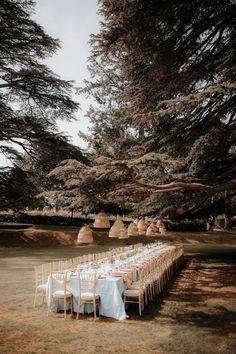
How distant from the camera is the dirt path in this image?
4.92 m

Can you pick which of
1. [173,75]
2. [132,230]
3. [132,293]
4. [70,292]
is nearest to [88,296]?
[70,292]

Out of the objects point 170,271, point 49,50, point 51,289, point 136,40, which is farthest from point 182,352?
point 49,50

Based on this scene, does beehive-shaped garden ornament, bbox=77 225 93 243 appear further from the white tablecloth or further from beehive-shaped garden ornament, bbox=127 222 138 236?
beehive-shaped garden ornament, bbox=127 222 138 236

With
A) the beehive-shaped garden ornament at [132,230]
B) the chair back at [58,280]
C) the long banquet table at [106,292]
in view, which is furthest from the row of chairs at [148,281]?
the chair back at [58,280]

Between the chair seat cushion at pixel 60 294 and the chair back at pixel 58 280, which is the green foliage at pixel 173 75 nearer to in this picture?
the chair back at pixel 58 280

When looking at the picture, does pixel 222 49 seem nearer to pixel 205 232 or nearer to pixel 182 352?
pixel 182 352

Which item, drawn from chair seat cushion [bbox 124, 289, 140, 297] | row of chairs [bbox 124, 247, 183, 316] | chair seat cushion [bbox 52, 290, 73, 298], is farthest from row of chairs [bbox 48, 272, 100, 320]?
row of chairs [bbox 124, 247, 183, 316]

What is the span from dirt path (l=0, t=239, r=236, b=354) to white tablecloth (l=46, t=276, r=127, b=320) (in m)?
0.17

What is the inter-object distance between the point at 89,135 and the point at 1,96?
13573mm

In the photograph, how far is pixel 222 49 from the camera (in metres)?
9.45

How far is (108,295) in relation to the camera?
6.61 meters

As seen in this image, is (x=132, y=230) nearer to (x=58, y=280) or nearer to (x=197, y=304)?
(x=197, y=304)

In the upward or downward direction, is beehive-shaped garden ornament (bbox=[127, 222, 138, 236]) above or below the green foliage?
below

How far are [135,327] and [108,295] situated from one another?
3.07 feet
